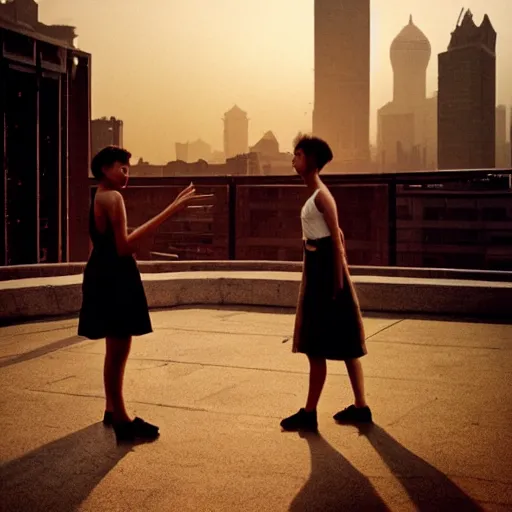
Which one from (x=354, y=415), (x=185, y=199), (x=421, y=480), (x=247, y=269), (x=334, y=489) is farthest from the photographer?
(x=247, y=269)

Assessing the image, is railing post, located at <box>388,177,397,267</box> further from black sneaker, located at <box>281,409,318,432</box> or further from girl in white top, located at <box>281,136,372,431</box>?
black sneaker, located at <box>281,409,318,432</box>

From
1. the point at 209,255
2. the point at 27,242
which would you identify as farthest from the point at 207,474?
the point at 209,255

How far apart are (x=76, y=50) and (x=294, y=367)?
26.9 meters

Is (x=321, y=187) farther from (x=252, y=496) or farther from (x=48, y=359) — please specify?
(x=48, y=359)

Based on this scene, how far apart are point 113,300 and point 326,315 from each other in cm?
126

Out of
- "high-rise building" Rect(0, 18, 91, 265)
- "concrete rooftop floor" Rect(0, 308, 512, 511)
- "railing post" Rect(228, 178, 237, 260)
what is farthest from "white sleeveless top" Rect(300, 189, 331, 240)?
"high-rise building" Rect(0, 18, 91, 265)

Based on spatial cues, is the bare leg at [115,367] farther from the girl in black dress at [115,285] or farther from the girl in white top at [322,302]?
the girl in white top at [322,302]

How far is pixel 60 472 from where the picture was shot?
3756mm

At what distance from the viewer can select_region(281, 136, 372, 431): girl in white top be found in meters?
4.51

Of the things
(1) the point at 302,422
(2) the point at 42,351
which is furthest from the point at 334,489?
(2) the point at 42,351

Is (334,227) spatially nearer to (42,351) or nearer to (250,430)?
(250,430)

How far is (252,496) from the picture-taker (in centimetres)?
340

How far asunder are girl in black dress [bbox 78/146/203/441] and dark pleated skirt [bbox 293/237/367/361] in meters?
0.86

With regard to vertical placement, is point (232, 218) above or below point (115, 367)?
above
